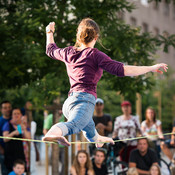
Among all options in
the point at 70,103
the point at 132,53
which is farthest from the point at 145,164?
the point at 70,103

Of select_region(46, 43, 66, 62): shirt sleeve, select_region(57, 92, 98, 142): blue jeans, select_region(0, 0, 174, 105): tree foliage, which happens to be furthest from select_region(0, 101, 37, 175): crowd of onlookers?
select_region(57, 92, 98, 142): blue jeans

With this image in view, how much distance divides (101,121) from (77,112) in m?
5.16

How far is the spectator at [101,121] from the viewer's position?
884 cm

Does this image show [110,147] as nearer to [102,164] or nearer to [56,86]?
[102,164]

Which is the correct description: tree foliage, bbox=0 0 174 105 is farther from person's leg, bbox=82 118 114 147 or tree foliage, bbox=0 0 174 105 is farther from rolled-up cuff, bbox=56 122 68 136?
rolled-up cuff, bbox=56 122 68 136

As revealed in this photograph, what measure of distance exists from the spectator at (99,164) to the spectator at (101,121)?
0.40 m

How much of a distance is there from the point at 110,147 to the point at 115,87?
4.70 feet

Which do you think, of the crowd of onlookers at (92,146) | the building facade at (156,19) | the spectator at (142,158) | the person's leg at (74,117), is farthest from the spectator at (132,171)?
the building facade at (156,19)

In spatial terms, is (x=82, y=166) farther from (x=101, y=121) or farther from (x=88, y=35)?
(x=88, y=35)

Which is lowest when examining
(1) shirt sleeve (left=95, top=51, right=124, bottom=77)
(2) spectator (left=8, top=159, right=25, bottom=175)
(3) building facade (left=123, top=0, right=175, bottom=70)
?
(2) spectator (left=8, top=159, right=25, bottom=175)

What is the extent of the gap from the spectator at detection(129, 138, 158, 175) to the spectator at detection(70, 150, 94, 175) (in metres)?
0.98

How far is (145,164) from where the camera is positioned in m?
9.09

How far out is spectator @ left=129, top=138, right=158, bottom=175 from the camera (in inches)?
355

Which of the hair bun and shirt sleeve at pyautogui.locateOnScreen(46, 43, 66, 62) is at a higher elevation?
the hair bun
